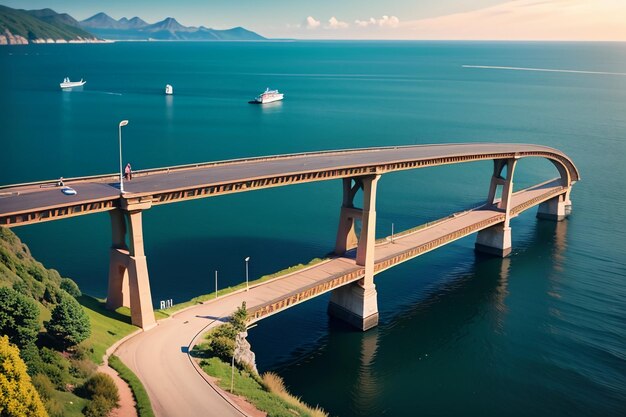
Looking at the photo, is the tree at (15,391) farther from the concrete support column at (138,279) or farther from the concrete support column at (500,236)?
the concrete support column at (500,236)

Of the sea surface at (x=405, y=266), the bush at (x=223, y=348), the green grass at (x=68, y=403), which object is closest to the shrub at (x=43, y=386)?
the green grass at (x=68, y=403)

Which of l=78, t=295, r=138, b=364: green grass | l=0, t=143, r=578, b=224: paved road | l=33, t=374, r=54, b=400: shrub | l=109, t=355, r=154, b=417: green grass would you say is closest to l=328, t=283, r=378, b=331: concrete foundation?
l=0, t=143, r=578, b=224: paved road

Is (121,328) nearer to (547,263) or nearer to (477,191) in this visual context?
(547,263)

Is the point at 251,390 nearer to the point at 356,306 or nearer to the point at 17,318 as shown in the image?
the point at 17,318

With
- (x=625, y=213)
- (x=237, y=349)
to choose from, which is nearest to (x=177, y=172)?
(x=237, y=349)

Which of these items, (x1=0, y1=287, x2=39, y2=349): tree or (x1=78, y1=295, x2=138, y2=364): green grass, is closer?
(x1=0, y1=287, x2=39, y2=349): tree

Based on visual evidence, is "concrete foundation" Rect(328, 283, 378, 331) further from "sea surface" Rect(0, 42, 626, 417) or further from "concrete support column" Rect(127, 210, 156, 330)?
"concrete support column" Rect(127, 210, 156, 330)
